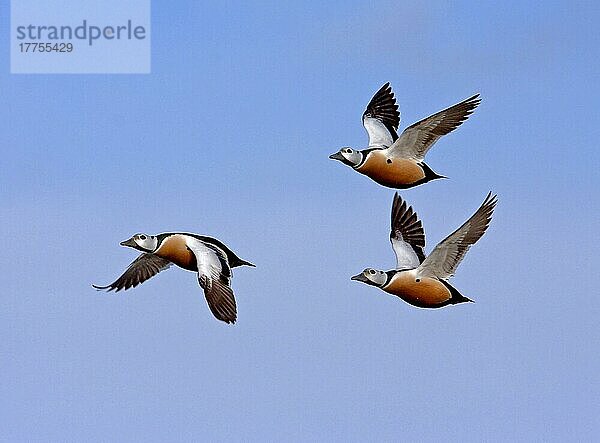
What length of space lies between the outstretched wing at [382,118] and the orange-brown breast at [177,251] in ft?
7.61

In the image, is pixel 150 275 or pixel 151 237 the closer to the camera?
pixel 151 237

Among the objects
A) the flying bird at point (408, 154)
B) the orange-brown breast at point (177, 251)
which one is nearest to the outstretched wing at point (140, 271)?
the orange-brown breast at point (177, 251)

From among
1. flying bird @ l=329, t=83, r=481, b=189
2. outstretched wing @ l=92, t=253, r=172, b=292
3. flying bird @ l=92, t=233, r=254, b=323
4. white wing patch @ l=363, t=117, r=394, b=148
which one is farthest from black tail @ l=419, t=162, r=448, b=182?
outstretched wing @ l=92, t=253, r=172, b=292

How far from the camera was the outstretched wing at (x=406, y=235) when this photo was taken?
45.9ft

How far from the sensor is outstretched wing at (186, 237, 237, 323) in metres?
11.9

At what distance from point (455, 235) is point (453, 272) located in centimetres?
39

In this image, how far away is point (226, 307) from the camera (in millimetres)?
11938

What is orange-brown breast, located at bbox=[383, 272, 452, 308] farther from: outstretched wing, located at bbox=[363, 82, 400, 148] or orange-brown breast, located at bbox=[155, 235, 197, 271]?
orange-brown breast, located at bbox=[155, 235, 197, 271]

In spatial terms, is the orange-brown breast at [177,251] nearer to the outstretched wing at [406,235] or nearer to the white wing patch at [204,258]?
the white wing patch at [204,258]

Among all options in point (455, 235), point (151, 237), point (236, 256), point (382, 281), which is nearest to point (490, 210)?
point (455, 235)

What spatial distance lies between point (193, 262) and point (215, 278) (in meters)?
0.73

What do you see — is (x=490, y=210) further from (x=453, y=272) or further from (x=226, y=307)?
(x=226, y=307)

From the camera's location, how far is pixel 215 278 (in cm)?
1241

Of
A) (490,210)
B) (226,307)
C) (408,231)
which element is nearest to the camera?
(226,307)
